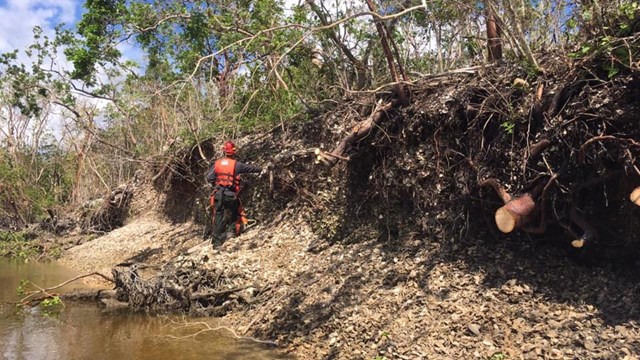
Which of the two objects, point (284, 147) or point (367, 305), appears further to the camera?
point (284, 147)

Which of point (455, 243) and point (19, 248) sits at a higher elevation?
point (455, 243)

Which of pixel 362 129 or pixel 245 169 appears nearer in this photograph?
pixel 362 129

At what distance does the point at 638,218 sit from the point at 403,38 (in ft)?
20.2

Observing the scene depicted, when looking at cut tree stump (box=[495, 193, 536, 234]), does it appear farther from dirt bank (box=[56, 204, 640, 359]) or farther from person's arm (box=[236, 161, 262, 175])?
person's arm (box=[236, 161, 262, 175])

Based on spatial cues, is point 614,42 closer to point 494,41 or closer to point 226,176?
point 494,41

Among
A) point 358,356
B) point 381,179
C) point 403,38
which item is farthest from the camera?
point 403,38

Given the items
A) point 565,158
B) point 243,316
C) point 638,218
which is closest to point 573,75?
point 565,158

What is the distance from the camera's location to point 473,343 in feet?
15.6

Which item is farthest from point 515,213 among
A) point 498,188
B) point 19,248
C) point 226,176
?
point 19,248

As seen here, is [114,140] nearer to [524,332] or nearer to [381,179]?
[381,179]

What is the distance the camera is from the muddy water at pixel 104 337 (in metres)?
5.84

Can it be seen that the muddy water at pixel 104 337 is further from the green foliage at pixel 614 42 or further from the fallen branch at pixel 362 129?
the green foliage at pixel 614 42

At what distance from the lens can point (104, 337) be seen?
21.6 ft

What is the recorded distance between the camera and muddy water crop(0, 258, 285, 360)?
584 centimetres
